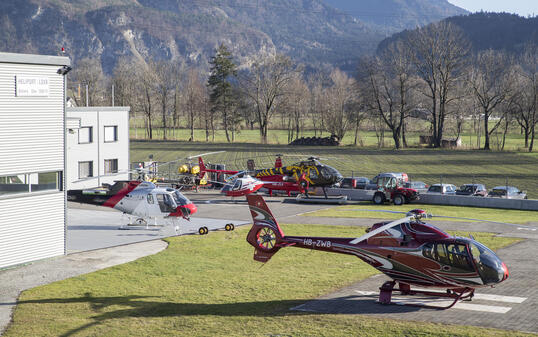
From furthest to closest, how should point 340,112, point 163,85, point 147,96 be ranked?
point 163,85 → point 147,96 → point 340,112

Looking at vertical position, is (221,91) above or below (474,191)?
above

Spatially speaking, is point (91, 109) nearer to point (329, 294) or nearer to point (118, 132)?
point (118, 132)

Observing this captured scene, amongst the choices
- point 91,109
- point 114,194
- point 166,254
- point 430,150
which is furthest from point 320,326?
point 430,150

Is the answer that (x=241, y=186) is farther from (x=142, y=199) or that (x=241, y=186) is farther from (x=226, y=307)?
(x=226, y=307)

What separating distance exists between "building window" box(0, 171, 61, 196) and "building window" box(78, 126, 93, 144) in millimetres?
18467

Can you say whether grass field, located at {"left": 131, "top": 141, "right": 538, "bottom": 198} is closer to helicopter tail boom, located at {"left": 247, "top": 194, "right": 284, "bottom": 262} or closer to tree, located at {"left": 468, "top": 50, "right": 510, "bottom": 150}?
tree, located at {"left": 468, "top": 50, "right": 510, "bottom": 150}

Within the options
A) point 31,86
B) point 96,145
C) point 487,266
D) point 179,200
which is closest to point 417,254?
point 487,266

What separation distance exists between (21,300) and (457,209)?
27278mm

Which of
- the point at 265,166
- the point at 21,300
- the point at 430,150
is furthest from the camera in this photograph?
the point at 430,150

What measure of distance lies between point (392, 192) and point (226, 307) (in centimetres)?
2342

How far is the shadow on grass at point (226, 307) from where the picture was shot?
52.9ft

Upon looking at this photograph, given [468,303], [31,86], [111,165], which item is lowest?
[468,303]

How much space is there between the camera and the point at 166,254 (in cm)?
2367

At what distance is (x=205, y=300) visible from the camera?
1750 cm
